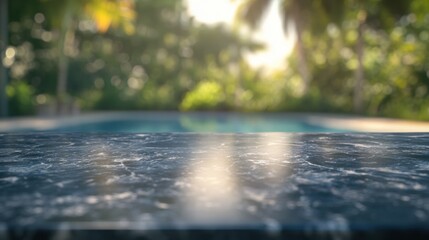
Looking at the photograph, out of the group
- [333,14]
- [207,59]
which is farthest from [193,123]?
[207,59]

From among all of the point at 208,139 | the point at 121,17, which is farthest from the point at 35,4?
the point at 208,139

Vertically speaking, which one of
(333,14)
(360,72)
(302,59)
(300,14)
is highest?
(300,14)

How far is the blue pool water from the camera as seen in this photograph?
14836mm

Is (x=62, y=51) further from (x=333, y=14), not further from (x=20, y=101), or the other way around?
(x=333, y=14)

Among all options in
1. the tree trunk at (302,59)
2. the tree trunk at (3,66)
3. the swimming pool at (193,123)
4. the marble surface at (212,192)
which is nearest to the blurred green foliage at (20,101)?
the tree trunk at (3,66)

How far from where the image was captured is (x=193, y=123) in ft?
56.1

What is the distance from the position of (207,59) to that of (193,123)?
13.2 metres

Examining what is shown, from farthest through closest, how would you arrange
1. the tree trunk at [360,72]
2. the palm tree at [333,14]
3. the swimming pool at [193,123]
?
the tree trunk at [360,72] < the palm tree at [333,14] < the swimming pool at [193,123]

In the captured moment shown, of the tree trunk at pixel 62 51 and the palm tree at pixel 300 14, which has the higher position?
the palm tree at pixel 300 14

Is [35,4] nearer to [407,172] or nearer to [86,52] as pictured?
[86,52]

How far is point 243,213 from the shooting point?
1192 mm

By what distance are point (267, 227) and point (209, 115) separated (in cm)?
1865

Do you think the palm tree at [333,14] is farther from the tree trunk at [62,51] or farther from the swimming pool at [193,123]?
the tree trunk at [62,51]

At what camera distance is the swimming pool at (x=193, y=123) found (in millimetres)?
14680
